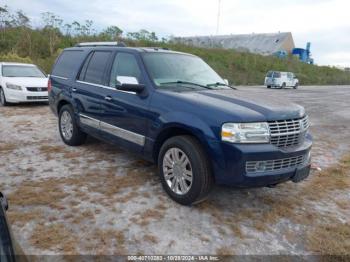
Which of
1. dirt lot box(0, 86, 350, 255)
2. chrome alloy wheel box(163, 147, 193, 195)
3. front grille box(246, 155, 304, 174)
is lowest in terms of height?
dirt lot box(0, 86, 350, 255)

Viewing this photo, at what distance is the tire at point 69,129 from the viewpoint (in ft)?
18.9

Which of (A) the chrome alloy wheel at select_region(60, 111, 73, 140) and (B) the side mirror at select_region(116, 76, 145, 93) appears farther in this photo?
(A) the chrome alloy wheel at select_region(60, 111, 73, 140)

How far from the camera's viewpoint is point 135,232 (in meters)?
3.20

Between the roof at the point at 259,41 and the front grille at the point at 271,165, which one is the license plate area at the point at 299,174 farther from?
the roof at the point at 259,41

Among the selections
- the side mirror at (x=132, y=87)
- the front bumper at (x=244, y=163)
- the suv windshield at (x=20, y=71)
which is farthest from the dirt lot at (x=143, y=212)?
the suv windshield at (x=20, y=71)

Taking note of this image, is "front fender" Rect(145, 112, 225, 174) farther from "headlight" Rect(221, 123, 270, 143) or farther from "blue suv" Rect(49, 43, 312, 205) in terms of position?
"headlight" Rect(221, 123, 270, 143)

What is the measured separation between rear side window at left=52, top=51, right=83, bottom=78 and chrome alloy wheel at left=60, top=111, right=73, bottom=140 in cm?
74

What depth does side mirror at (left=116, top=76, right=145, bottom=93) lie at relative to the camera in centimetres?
405

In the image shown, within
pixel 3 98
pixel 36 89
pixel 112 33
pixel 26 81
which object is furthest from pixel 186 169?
pixel 112 33

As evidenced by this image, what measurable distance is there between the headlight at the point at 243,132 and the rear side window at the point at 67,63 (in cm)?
348

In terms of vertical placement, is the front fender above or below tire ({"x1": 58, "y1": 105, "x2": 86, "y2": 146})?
above

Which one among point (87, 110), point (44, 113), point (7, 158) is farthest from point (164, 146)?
point (44, 113)

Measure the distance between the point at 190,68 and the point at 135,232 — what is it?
2643mm

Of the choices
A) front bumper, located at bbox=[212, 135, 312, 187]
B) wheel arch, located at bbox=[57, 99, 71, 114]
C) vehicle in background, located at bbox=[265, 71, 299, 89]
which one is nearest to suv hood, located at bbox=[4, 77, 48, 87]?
wheel arch, located at bbox=[57, 99, 71, 114]
